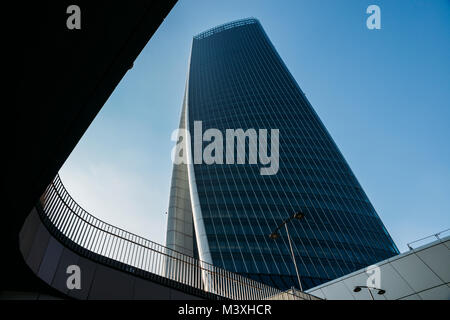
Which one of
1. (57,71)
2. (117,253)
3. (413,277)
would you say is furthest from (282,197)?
(57,71)

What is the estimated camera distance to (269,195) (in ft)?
242

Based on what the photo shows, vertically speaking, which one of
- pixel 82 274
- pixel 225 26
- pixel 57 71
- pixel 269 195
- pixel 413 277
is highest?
pixel 225 26


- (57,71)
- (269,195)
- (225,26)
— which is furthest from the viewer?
(225,26)

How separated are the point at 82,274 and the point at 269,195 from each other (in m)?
65.8

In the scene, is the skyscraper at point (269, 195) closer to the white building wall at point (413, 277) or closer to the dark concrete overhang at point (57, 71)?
the white building wall at point (413, 277)

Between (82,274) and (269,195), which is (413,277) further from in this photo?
(269,195)

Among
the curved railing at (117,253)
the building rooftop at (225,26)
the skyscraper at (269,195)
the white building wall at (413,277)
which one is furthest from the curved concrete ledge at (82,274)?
the building rooftop at (225,26)

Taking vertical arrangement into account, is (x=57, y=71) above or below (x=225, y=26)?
below

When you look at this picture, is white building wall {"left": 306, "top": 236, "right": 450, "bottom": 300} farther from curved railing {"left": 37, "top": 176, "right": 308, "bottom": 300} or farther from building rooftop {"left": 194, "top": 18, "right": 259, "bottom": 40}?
Result: building rooftop {"left": 194, "top": 18, "right": 259, "bottom": 40}

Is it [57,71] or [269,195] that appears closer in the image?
[57,71]

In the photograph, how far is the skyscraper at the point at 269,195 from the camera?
190 feet
